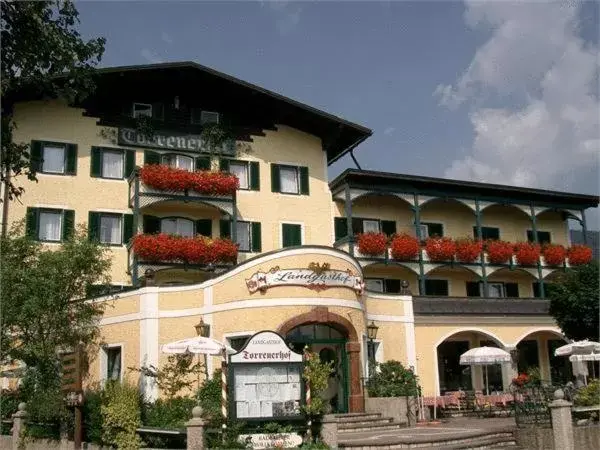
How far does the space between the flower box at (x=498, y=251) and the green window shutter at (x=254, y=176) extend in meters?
10.1

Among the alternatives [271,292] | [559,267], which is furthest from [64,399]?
[559,267]

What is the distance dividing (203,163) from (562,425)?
16431 mm

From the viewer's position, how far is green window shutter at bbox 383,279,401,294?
3097cm

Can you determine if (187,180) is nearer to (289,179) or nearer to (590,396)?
(289,179)

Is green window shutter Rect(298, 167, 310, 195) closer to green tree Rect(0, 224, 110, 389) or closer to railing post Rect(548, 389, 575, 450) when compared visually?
green tree Rect(0, 224, 110, 389)

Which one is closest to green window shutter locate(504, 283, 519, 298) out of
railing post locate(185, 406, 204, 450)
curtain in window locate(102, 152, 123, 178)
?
curtain in window locate(102, 152, 123, 178)

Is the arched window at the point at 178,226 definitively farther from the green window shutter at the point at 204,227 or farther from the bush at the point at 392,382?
the bush at the point at 392,382

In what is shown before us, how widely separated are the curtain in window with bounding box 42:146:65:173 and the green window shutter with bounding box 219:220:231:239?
5.91 metres

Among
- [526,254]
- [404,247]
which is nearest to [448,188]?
[404,247]

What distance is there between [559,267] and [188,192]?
16.7 m

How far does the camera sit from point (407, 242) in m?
30.0

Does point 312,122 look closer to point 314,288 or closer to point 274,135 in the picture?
point 274,135

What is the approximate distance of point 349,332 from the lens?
21875 mm

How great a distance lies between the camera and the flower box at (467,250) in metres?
30.9
